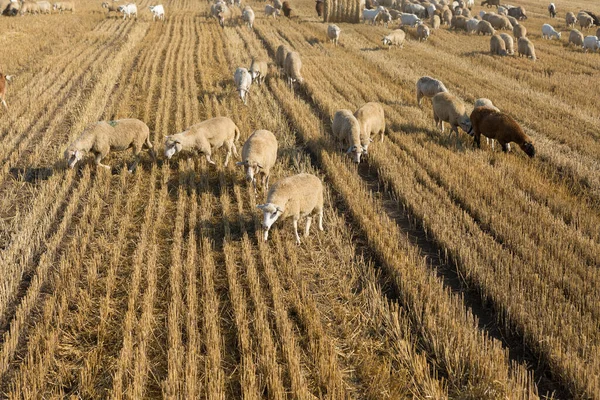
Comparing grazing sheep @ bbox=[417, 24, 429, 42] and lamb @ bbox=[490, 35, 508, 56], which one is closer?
lamb @ bbox=[490, 35, 508, 56]

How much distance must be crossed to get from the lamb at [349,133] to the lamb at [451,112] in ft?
9.42

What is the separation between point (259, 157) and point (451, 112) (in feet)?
19.7

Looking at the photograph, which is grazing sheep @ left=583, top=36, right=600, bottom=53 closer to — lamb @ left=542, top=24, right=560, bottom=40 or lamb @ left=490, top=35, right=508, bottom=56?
lamb @ left=542, top=24, right=560, bottom=40

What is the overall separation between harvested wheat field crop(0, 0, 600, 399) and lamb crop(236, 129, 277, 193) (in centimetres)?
47

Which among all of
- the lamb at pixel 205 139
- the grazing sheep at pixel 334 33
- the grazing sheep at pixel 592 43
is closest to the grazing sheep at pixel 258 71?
the lamb at pixel 205 139

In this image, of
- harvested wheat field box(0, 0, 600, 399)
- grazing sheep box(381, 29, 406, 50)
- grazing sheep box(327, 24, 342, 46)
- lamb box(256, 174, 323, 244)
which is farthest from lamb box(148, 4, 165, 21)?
lamb box(256, 174, 323, 244)

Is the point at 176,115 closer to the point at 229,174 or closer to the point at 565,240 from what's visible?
the point at 229,174

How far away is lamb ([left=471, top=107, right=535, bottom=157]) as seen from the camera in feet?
35.9

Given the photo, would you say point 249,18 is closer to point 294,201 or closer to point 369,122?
point 369,122

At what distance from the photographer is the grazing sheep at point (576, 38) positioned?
26812 mm

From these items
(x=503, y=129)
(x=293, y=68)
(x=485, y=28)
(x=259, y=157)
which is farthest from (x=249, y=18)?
(x=259, y=157)

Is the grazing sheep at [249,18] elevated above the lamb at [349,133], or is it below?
above

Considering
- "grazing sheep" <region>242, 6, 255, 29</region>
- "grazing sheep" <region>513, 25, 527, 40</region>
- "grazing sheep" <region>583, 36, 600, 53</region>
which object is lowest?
"grazing sheep" <region>583, 36, 600, 53</region>

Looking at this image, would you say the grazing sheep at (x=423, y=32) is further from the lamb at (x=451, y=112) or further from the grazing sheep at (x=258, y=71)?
the lamb at (x=451, y=112)
